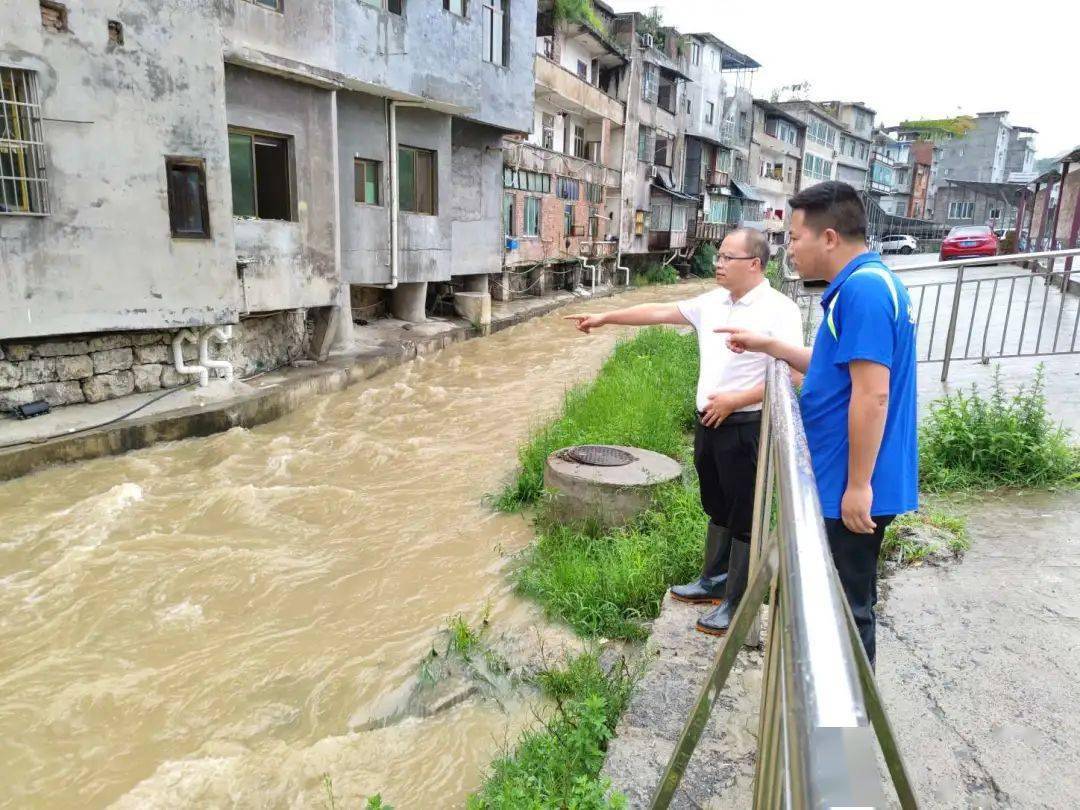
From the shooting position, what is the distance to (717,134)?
4394 cm

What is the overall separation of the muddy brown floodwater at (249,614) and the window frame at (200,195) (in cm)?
286

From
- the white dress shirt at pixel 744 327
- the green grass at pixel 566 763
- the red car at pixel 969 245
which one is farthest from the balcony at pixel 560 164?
the green grass at pixel 566 763

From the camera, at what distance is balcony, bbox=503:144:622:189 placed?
22.2 metres

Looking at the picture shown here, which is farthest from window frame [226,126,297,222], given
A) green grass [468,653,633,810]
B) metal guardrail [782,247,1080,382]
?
green grass [468,653,633,810]

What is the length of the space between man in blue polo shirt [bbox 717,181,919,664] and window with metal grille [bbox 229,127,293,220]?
10673 mm

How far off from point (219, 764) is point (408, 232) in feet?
42.5

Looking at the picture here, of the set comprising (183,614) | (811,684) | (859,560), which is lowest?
(183,614)

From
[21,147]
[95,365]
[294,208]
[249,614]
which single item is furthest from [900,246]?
[249,614]

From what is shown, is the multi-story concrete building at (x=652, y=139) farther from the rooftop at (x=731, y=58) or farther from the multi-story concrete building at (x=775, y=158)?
the multi-story concrete building at (x=775, y=158)

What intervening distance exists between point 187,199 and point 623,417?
684cm

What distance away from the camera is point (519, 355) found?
1673 centimetres

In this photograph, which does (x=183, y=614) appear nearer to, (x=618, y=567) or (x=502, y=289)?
(x=618, y=567)

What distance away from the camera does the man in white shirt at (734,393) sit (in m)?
3.60

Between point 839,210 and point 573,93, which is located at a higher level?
point 573,93
